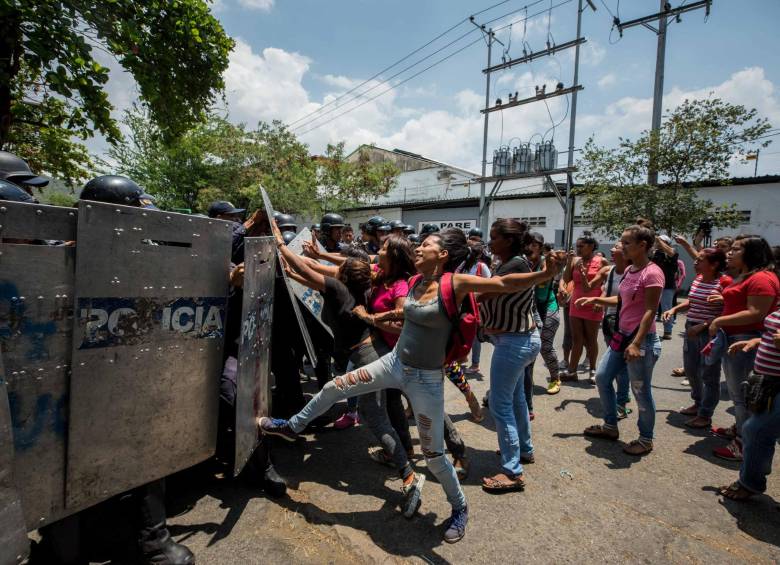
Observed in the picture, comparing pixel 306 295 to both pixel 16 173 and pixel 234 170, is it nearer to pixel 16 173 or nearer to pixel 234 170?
pixel 16 173

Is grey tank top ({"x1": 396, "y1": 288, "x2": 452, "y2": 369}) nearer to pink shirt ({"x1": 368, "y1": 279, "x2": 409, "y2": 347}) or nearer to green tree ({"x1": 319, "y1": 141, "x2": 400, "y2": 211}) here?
pink shirt ({"x1": 368, "y1": 279, "x2": 409, "y2": 347})

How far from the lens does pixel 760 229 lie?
640 inches

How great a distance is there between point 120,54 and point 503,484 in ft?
24.0

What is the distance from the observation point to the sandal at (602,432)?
3916mm

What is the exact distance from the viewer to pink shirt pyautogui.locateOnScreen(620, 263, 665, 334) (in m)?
3.42

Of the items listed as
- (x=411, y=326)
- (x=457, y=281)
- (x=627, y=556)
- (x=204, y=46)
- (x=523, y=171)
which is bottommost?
(x=627, y=556)

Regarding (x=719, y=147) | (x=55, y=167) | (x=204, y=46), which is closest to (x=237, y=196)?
(x=55, y=167)

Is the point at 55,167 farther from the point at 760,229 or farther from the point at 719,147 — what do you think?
the point at 760,229

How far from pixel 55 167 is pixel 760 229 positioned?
22.7 meters

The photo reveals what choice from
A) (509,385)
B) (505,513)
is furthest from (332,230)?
(505,513)

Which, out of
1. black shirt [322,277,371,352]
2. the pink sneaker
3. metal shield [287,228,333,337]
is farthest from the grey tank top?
the pink sneaker

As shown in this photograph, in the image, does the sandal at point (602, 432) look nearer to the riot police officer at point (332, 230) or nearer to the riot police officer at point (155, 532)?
the riot police officer at point (155, 532)

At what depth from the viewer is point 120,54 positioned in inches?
239

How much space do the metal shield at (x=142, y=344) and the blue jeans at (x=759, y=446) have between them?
3499 millimetres
